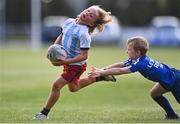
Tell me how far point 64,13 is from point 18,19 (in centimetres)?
465

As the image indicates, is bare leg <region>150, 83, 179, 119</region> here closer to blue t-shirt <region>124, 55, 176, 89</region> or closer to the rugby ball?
blue t-shirt <region>124, 55, 176, 89</region>

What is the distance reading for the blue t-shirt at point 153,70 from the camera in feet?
44.3

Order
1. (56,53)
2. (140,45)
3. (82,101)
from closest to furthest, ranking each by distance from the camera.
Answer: (140,45)
(56,53)
(82,101)

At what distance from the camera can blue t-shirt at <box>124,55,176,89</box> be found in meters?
13.5

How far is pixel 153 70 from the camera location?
44.6ft

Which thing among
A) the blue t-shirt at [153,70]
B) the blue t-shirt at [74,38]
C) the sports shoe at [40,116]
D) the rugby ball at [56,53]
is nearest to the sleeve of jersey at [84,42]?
the blue t-shirt at [74,38]

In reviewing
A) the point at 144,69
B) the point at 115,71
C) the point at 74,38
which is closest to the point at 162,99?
the point at 144,69

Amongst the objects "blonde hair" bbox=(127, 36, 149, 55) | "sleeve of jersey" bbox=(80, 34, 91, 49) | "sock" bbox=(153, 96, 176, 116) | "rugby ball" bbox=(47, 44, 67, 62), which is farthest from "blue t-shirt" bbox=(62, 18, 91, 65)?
"sock" bbox=(153, 96, 176, 116)

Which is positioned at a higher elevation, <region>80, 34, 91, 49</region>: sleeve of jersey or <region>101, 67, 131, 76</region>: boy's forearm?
<region>80, 34, 91, 49</region>: sleeve of jersey

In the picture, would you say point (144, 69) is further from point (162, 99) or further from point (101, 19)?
point (101, 19)

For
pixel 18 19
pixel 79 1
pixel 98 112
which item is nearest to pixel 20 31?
pixel 18 19

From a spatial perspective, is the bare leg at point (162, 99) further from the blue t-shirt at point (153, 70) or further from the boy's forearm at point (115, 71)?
the boy's forearm at point (115, 71)

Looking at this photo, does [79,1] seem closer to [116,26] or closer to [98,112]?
[116,26]

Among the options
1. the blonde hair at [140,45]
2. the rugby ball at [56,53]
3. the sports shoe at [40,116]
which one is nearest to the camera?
the blonde hair at [140,45]
